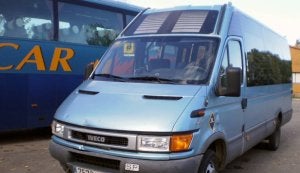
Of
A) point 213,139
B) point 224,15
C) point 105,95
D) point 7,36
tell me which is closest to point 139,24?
point 224,15

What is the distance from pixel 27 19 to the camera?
31.3ft

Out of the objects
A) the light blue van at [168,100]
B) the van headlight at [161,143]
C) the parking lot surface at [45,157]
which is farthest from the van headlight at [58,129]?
the parking lot surface at [45,157]

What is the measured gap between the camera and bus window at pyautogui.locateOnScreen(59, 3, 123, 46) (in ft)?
33.9

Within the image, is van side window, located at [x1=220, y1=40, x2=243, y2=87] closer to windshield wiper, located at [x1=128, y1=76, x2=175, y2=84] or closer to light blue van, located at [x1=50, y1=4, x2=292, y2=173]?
light blue van, located at [x1=50, y1=4, x2=292, y2=173]

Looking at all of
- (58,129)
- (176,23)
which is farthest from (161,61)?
(58,129)

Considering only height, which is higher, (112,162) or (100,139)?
(100,139)

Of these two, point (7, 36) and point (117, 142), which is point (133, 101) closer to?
point (117, 142)

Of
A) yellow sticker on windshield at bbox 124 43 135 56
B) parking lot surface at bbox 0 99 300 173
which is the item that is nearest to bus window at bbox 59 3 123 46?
parking lot surface at bbox 0 99 300 173

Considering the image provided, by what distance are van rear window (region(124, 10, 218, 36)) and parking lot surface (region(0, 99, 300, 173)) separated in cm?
267

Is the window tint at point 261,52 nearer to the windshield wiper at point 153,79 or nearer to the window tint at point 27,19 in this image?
the windshield wiper at point 153,79

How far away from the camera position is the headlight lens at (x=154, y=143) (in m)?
4.64

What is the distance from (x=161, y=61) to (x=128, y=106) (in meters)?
1.07

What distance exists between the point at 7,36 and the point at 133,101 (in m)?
5.04

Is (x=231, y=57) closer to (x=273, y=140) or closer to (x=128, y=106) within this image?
(x=128, y=106)
